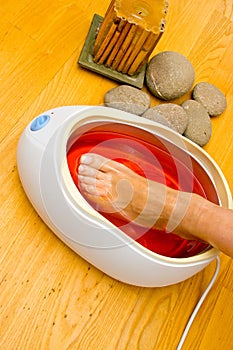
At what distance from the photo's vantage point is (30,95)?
1076 mm

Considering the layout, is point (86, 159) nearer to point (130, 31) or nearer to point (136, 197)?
point (136, 197)

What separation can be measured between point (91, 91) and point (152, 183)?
0.30 m

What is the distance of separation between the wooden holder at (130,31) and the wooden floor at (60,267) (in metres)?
0.08

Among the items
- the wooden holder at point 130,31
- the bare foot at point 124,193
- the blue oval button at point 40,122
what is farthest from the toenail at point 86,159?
the wooden holder at point 130,31

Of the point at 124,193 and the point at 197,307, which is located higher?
the point at 124,193

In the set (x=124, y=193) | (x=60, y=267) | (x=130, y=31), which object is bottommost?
(x=60, y=267)

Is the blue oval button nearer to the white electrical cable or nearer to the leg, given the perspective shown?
the leg

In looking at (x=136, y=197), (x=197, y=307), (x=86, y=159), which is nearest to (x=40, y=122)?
(x=86, y=159)

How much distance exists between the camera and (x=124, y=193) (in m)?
0.97

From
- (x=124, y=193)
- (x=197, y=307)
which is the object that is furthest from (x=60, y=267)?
(x=197, y=307)

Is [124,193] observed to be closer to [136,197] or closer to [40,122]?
[136,197]

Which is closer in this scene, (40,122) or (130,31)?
(40,122)

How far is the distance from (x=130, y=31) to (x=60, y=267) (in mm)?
515

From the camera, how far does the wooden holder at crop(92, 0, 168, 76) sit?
3.35ft
